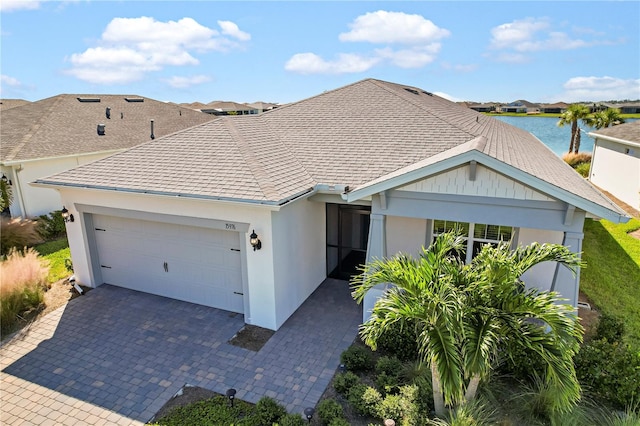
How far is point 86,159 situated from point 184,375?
16381 millimetres

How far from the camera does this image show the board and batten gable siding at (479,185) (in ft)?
25.2

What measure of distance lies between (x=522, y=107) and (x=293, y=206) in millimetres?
102202

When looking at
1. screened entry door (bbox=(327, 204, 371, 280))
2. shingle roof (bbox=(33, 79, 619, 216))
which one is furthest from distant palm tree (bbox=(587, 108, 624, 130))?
screened entry door (bbox=(327, 204, 371, 280))

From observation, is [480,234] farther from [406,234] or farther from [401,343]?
[401,343]

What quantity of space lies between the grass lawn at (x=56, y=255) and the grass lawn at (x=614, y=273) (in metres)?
16.2

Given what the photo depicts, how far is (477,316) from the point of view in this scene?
548cm

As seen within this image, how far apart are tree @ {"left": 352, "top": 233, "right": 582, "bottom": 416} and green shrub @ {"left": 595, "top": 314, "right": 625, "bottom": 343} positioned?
3.37 meters

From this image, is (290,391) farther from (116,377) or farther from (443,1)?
(443,1)

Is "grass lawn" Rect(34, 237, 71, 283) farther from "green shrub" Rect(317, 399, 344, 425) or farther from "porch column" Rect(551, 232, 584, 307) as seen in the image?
"porch column" Rect(551, 232, 584, 307)

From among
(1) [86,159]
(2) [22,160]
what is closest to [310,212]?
(2) [22,160]

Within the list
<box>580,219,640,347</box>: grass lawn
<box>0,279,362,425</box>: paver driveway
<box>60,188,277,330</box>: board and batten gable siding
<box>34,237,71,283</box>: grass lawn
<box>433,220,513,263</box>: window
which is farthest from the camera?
<box>34,237,71,283</box>: grass lawn

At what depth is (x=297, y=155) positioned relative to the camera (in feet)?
38.0

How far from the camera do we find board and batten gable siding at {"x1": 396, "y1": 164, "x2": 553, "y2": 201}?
7680 millimetres

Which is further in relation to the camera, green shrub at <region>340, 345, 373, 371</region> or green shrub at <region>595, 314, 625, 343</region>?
green shrub at <region>595, 314, 625, 343</region>
